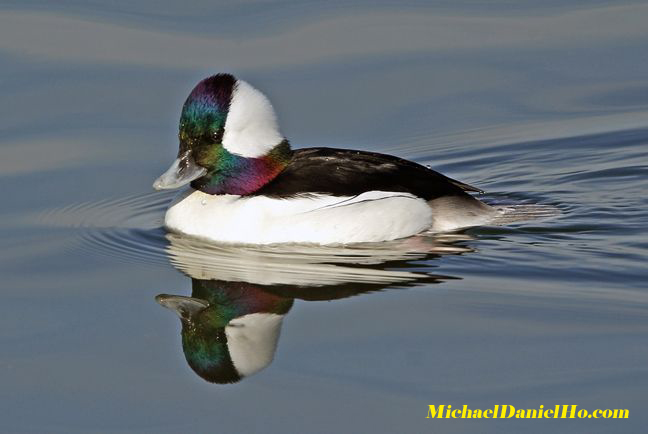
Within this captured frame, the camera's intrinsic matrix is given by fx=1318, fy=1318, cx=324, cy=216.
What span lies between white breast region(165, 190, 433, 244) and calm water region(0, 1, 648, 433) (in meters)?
0.17

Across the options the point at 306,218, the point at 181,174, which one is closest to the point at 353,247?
the point at 306,218

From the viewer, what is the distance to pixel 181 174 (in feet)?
37.1

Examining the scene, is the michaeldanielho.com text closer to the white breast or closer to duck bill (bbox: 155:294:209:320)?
duck bill (bbox: 155:294:209:320)

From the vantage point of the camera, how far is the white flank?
8.85 m

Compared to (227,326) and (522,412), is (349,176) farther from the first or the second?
(522,412)

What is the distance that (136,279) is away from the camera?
10.5 metres

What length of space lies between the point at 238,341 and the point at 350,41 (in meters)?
6.94

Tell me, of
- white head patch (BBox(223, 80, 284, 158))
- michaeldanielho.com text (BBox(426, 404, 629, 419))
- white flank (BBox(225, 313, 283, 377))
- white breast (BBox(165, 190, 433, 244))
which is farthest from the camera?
white head patch (BBox(223, 80, 284, 158))

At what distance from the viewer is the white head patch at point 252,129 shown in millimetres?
11203

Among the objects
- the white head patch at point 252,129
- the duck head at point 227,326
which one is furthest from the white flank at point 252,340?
the white head patch at point 252,129

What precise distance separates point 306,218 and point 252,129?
3.02ft

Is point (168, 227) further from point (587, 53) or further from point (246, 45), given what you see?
point (587, 53)

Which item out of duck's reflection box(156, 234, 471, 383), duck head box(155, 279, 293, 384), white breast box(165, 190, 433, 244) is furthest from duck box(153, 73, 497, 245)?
duck head box(155, 279, 293, 384)

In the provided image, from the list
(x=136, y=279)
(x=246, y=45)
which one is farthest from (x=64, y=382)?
(x=246, y=45)
